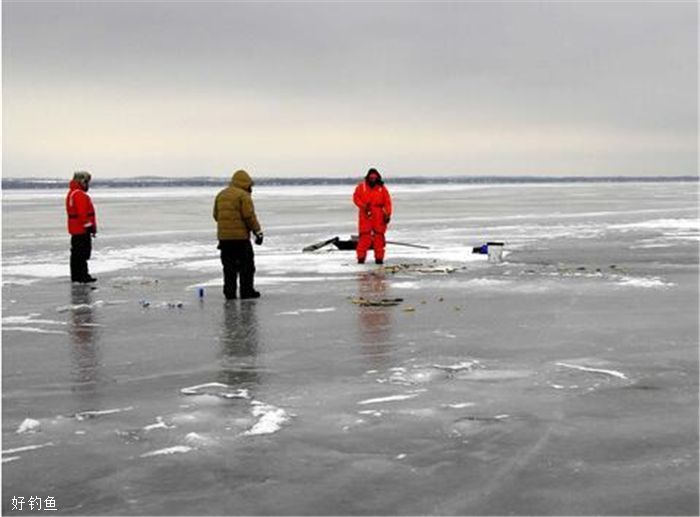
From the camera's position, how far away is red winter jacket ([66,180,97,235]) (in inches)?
621

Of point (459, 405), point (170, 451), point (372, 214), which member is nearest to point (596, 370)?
point (459, 405)

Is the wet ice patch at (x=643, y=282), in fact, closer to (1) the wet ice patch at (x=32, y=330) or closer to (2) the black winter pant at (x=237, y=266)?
(2) the black winter pant at (x=237, y=266)

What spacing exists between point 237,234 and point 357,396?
663 centimetres

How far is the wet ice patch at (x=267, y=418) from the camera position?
638 centimetres

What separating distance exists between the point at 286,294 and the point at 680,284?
555 cm

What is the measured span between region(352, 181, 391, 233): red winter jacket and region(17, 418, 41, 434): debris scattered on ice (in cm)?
1223

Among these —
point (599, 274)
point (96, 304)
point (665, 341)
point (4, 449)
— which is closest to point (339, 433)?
point (4, 449)

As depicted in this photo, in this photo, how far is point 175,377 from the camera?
26.8 feet

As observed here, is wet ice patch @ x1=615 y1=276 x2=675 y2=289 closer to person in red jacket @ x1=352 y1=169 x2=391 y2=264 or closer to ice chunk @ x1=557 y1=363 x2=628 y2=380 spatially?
person in red jacket @ x1=352 y1=169 x2=391 y2=264

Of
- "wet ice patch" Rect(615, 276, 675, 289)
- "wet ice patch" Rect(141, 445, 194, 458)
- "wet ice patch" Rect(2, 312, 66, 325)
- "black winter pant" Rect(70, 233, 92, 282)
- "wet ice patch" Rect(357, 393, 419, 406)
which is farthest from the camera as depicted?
"black winter pant" Rect(70, 233, 92, 282)

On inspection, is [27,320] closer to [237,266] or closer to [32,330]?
[32,330]

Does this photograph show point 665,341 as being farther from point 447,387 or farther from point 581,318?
point 447,387

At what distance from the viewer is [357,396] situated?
7.32 m

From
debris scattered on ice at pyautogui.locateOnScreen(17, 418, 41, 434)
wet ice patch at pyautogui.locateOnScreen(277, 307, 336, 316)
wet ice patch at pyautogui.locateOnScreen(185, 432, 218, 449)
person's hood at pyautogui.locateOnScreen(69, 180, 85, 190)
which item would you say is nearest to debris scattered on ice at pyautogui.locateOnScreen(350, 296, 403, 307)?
wet ice patch at pyautogui.locateOnScreen(277, 307, 336, 316)
